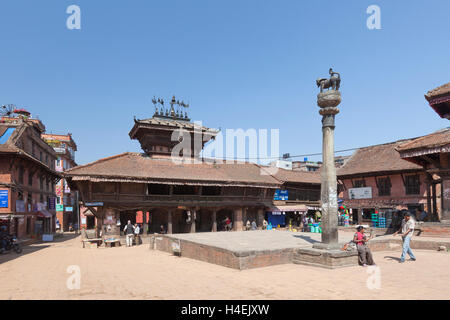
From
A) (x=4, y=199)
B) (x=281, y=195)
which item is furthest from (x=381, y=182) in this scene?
Result: (x=4, y=199)

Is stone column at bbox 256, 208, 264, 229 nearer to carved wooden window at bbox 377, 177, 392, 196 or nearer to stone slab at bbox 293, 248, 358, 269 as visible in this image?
carved wooden window at bbox 377, 177, 392, 196

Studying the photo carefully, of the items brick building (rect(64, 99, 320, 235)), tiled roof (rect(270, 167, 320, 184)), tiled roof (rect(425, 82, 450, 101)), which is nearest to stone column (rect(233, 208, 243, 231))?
brick building (rect(64, 99, 320, 235))

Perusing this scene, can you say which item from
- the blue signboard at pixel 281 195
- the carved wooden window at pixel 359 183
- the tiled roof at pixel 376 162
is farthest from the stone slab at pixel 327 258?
the blue signboard at pixel 281 195

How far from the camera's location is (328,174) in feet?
35.2

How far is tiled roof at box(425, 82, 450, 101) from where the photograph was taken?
18039mm

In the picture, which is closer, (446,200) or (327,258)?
(327,258)

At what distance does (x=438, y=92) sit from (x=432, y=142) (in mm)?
3318

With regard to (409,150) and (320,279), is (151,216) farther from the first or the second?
(320,279)

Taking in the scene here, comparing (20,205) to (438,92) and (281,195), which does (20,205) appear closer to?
(281,195)

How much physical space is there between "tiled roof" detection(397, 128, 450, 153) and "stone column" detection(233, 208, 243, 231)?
15.0 metres

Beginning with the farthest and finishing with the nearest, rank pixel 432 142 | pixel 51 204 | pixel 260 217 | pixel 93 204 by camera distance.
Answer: pixel 51 204
pixel 260 217
pixel 93 204
pixel 432 142

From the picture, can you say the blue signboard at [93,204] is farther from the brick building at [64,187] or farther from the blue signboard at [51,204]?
the brick building at [64,187]

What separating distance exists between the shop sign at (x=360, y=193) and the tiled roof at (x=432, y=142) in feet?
38.4
